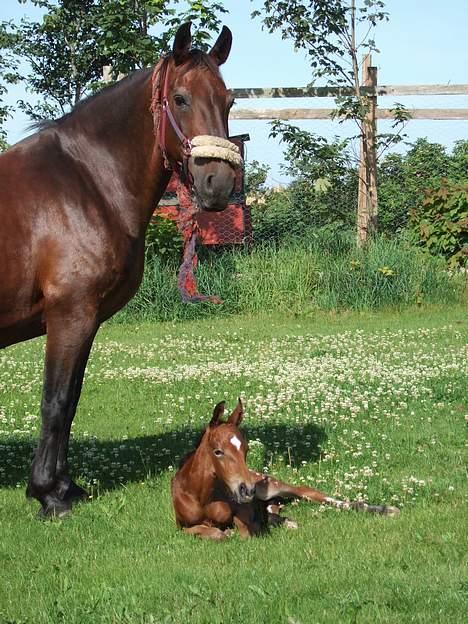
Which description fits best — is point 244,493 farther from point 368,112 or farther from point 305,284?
point 368,112

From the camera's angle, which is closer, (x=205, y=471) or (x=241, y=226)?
(x=205, y=471)

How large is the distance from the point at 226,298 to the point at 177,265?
1207mm

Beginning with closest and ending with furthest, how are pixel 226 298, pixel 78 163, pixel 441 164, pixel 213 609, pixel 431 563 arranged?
pixel 213 609 → pixel 431 563 → pixel 78 163 → pixel 226 298 → pixel 441 164

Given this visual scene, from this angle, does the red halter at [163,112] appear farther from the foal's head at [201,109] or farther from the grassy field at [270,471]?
the grassy field at [270,471]

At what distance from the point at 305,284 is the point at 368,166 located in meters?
3.25

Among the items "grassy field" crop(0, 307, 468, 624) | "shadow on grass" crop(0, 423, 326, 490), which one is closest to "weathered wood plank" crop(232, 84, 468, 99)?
"grassy field" crop(0, 307, 468, 624)

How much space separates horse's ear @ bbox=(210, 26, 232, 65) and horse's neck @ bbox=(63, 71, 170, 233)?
49 centimetres

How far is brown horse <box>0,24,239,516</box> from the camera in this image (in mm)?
5812

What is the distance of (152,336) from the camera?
48.6 ft

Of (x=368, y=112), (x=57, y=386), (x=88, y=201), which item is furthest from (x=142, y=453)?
(x=368, y=112)

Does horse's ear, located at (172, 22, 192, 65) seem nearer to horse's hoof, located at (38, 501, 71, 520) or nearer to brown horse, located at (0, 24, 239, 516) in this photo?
brown horse, located at (0, 24, 239, 516)

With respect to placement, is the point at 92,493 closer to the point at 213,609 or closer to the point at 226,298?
the point at 213,609

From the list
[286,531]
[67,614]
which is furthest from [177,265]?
[67,614]

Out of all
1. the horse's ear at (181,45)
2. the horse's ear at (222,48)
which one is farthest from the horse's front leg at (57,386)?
the horse's ear at (222,48)
